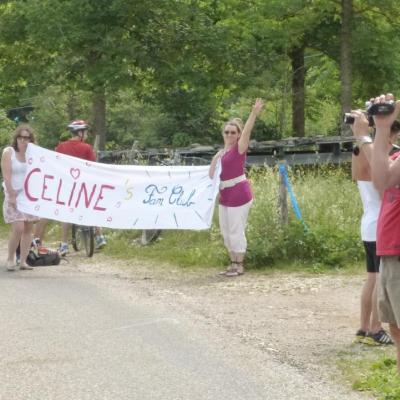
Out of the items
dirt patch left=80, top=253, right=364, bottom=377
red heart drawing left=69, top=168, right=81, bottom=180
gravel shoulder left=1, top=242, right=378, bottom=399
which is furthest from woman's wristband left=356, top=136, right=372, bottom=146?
red heart drawing left=69, top=168, right=81, bottom=180

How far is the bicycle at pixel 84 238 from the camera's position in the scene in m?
14.2

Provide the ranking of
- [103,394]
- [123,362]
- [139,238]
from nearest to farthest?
1. [103,394]
2. [123,362]
3. [139,238]

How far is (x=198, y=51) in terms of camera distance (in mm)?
25328

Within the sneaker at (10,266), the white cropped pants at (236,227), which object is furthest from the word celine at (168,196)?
the sneaker at (10,266)

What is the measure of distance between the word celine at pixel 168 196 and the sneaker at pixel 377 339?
18.7 feet

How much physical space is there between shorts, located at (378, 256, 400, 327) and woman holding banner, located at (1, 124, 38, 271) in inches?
309

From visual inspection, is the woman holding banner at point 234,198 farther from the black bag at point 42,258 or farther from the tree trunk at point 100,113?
the tree trunk at point 100,113

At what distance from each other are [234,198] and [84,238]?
332cm

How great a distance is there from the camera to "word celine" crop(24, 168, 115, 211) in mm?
13523

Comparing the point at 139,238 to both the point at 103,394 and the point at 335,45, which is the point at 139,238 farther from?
the point at 335,45

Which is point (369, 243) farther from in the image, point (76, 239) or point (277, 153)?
point (277, 153)

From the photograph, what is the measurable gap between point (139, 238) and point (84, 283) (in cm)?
411

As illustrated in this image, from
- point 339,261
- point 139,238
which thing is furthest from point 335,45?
point 339,261

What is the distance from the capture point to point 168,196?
13.4 metres
